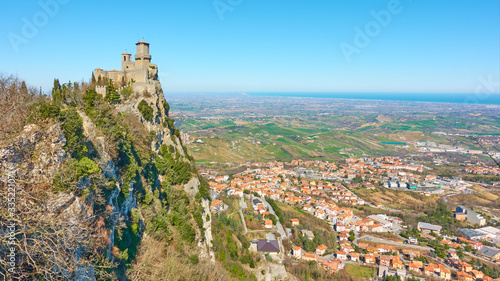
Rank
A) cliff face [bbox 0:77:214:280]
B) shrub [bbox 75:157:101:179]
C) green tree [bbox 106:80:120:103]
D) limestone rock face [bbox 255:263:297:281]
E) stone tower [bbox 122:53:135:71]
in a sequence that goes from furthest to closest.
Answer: limestone rock face [bbox 255:263:297:281] → stone tower [bbox 122:53:135:71] → green tree [bbox 106:80:120:103] → shrub [bbox 75:157:101:179] → cliff face [bbox 0:77:214:280]

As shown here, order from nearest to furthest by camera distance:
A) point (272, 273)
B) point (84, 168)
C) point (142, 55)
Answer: point (84, 168) → point (142, 55) → point (272, 273)

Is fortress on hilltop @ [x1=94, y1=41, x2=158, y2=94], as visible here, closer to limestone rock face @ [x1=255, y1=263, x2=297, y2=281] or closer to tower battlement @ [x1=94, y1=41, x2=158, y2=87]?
tower battlement @ [x1=94, y1=41, x2=158, y2=87]

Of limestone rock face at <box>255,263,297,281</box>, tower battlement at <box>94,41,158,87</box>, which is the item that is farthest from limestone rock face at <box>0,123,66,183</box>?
limestone rock face at <box>255,263,297,281</box>

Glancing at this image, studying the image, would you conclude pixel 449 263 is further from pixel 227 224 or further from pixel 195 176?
pixel 195 176

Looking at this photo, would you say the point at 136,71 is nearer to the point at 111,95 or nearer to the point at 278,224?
the point at 111,95

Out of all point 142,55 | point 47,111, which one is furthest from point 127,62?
point 47,111

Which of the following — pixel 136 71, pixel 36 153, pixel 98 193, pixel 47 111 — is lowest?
pixel 98 193

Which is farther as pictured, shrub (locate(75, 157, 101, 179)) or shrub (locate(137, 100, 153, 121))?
shrub (locate(137, 100, 153, 121))

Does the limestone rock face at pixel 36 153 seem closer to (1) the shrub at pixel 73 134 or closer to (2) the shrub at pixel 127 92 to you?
(1) the shrub at pixel 73 134
